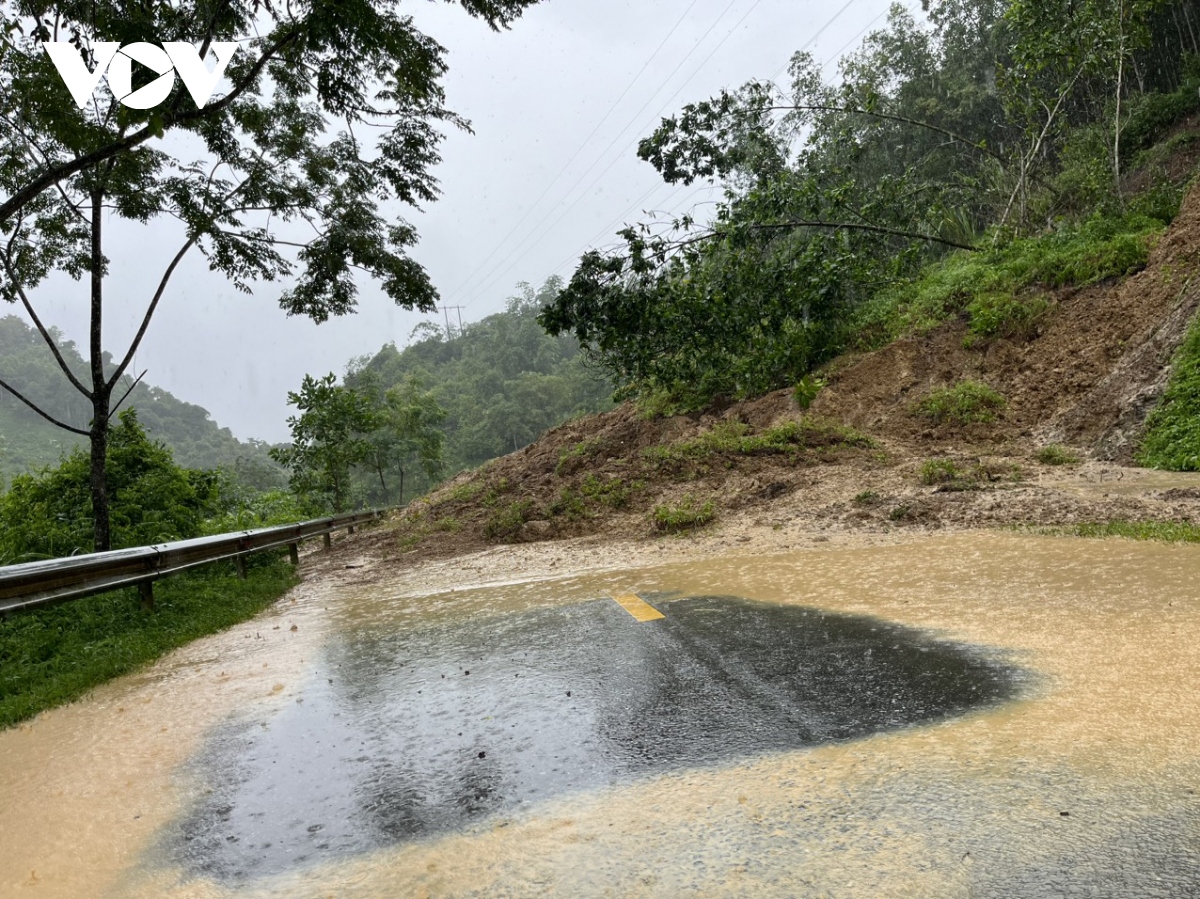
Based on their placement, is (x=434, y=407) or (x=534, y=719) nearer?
(x=534, y=719)

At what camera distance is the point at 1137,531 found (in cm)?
725

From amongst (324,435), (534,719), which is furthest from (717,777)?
(324,435)

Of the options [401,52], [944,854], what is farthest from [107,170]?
[944,854]

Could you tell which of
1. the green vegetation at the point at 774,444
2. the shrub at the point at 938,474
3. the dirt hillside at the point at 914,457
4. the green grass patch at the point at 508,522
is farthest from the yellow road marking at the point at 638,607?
the green vegetation at the point at 774,444

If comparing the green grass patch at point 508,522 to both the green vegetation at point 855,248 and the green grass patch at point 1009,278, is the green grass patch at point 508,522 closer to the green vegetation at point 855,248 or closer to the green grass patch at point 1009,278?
the green vegetation at point 855,248

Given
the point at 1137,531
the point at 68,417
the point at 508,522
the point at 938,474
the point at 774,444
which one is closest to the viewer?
the point at 1137,531

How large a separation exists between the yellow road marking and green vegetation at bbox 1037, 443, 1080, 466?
830 cm

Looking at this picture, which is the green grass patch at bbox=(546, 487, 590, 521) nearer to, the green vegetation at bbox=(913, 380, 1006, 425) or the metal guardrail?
the metal guardrail

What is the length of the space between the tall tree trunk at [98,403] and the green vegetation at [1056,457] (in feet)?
44.5

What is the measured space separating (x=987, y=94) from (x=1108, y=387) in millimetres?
27238

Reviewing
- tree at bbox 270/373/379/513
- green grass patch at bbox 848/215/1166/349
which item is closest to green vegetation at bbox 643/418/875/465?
green grass patch at bbox 848/215/1166/349

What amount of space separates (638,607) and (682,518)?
A: 4847 millimetres

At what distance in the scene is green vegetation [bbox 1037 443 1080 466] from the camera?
12203mm

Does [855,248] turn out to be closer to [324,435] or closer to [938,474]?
[938,474]
